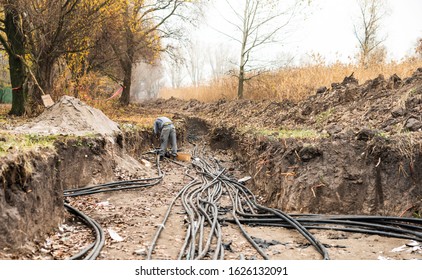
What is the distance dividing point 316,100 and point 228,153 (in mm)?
3412

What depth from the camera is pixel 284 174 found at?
595 cm

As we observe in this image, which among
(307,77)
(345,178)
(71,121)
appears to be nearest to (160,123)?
(71,121)

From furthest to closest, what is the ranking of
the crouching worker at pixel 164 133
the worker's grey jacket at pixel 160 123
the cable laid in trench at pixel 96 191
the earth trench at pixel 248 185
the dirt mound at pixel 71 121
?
the worker's grey jacket at pixel 160 123, the crouching worker at pixel 164 133, the dirt mound at pixel 71 121, the earth trench at pixel 248 185, the cable laid in trench at pixel 96 191

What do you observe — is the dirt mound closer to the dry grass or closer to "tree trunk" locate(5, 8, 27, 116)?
"tree trunk" locate(5, 8, 27, 116)

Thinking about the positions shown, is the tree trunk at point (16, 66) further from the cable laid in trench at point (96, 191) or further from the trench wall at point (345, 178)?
the trench wall at point (345, 178)

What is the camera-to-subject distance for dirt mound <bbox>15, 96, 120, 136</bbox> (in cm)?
738

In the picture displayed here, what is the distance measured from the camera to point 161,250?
3904mm

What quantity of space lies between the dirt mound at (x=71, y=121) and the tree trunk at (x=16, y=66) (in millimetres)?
3254

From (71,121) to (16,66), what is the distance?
466cm

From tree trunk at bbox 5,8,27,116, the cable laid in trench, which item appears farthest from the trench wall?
tree trunk at bbox 5,8,27,116

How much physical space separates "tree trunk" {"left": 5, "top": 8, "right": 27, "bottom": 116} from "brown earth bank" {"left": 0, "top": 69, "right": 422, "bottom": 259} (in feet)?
12.0

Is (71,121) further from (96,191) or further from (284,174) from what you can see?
(284,174)

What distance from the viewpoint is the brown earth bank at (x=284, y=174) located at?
376cm

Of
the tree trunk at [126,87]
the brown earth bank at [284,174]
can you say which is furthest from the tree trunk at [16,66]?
the tree trunk at [126,87]
